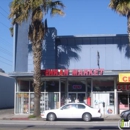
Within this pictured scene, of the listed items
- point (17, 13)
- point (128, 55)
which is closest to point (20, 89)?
point (17, 13)

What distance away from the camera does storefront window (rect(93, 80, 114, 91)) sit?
32.3m

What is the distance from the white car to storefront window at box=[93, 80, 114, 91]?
7660 millimetres

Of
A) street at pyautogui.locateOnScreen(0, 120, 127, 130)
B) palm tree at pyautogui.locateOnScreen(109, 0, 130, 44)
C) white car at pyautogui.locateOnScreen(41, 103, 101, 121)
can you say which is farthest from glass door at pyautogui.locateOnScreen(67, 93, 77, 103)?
street at pyautogui.locateOnScreen(0, 120, 127, 130)

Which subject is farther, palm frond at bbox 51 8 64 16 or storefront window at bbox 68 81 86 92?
storefront window at bbox 68 81 86 92

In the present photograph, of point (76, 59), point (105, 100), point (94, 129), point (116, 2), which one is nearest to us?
point (94, 129)

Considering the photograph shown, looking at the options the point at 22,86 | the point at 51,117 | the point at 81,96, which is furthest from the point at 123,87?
the point at 22,86

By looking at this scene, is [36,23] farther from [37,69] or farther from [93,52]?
[93,52]

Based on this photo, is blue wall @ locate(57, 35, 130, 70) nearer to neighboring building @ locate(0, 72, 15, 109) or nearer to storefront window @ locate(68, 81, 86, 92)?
storefront window @ locate(68, 81, 86, 92)

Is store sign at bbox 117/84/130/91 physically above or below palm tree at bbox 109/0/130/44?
below

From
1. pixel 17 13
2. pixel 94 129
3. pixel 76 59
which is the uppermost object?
pixel 17 13

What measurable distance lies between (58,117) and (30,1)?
33.1ft

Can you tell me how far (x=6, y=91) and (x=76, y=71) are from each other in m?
20.6

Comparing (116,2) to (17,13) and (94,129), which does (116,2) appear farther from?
(94,129)

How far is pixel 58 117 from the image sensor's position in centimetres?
2509
